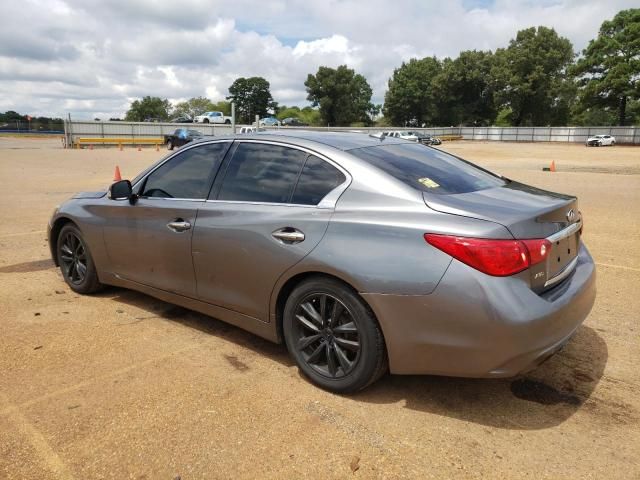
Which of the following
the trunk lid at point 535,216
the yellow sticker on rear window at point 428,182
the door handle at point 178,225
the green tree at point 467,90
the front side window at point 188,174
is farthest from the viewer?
the green tree at point 467,90

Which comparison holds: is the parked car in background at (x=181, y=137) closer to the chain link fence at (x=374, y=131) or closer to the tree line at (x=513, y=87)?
the chain link fence at (x=374, y=131)

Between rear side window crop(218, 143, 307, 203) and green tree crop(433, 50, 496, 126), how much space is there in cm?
8007

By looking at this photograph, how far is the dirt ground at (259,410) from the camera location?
2584 millimetres

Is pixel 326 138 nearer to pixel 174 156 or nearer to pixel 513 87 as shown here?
pixel 174 156

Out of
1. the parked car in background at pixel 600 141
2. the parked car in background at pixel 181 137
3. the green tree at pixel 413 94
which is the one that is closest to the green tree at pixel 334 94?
the green tree at pixel 413 94

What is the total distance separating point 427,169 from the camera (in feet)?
11.6

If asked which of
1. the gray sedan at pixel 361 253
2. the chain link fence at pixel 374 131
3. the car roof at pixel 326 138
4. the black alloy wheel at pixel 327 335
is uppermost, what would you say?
the chain link fence at pixel 374 131

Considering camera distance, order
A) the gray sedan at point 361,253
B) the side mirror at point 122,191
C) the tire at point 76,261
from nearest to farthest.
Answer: the gray sedan at point 361,253 < the side mirror at point 122,191 < the tire at point 76,261

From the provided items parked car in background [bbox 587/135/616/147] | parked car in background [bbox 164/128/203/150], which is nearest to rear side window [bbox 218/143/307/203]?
parked car in background [bbox 164/128/203/150]

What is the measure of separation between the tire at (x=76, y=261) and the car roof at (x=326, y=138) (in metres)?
1.79

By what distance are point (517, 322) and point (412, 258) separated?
0.61 meters

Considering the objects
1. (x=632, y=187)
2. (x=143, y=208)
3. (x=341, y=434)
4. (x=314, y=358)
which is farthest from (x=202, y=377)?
(x=632, y=187)

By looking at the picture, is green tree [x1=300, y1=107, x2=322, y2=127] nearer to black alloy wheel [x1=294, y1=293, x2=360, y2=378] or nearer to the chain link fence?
the chain link fence

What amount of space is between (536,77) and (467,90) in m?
12.0
